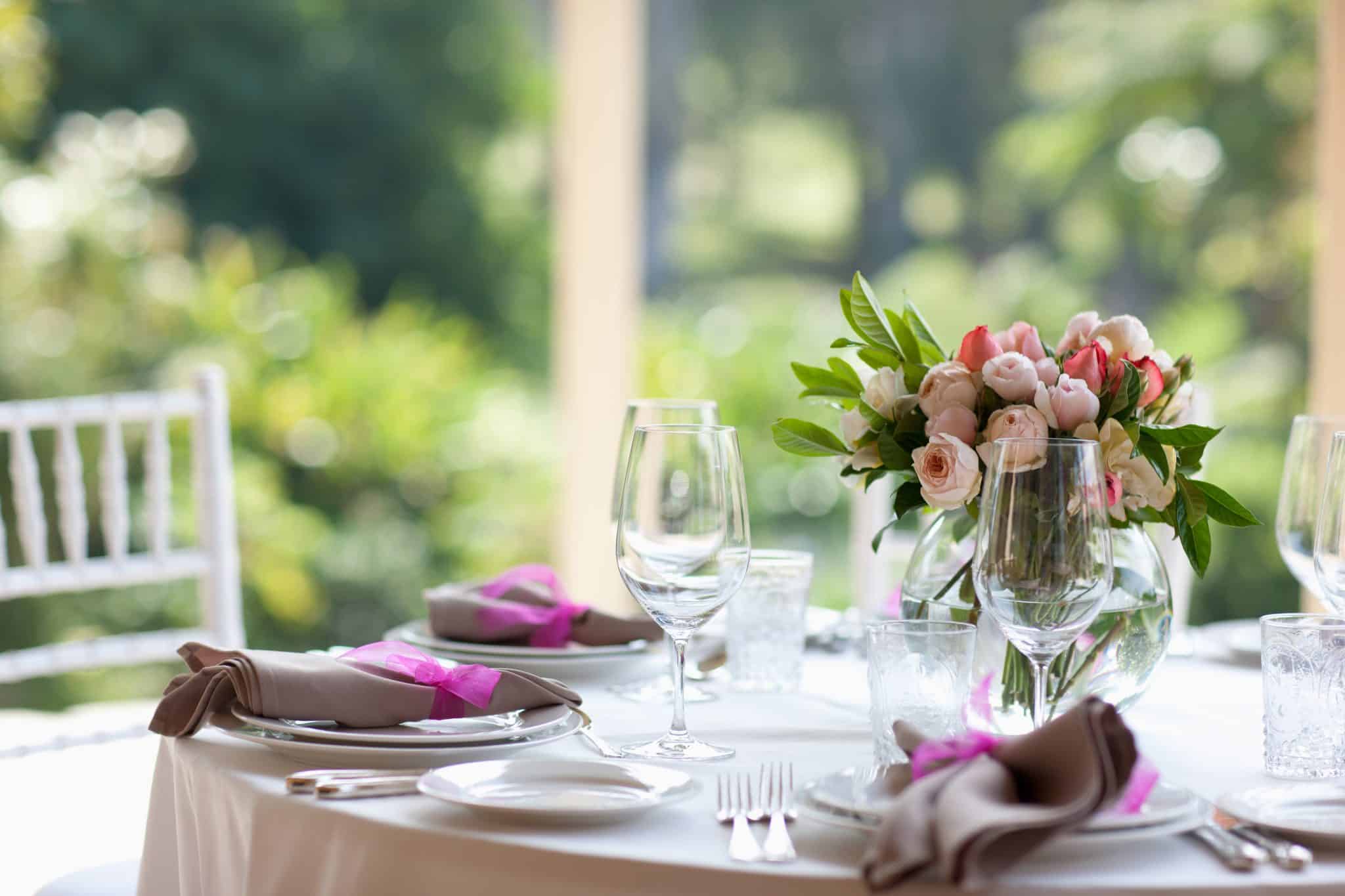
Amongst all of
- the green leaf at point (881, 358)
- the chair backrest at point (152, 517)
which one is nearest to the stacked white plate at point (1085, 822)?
the green leaf at point (881, 358)

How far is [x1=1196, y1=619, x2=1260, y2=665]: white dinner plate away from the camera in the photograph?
150 cm

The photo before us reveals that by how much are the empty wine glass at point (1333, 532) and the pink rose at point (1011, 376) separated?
0.27 meters

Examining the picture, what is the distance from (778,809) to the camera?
2.82 feet

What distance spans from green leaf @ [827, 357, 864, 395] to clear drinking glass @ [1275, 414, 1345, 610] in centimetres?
50

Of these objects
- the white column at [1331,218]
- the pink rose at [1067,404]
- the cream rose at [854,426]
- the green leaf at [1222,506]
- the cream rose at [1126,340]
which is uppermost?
the white column at [1331,218]

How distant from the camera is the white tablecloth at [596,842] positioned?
2.45 ft

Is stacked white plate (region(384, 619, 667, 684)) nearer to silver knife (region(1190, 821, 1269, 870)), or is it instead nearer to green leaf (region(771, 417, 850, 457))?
green leaf (region(771, 417, 850, 457))

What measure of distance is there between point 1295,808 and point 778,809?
329 mm

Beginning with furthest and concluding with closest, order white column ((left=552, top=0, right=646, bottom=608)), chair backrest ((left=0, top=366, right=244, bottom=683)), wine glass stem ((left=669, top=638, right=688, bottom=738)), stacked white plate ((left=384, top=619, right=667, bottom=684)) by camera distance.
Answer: white column ((left=552, top=0, right=646, bottom=608)), chair backrest ((left=0, top=366, right=244, bottom=683)), stacked white plate ((left=384, top=619, right=667, bottom=684)), wine glass stem ((left=669, top=638, right=688, bottom=738))

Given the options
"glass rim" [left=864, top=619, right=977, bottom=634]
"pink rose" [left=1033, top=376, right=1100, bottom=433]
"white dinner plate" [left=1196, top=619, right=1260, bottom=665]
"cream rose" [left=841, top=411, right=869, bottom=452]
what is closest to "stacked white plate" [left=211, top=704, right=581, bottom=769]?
"glass rim" [left=864, top=619, right=977, bottom=634]

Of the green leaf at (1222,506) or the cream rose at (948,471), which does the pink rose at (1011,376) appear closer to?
the cream rose at (948,471)

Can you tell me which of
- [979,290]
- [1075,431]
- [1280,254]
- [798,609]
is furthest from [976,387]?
[1280,254]

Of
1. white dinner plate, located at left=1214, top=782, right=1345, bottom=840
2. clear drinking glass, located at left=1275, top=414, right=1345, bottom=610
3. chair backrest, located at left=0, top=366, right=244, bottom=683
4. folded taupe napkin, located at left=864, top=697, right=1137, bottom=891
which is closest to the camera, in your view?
folded taupe napkin, located at left=864, top=697, right=1137, bottom=891

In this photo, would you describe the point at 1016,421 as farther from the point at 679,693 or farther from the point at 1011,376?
the point at 679,693
